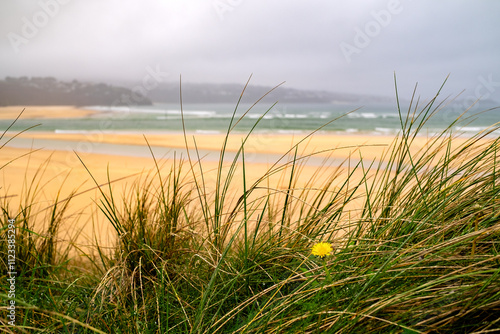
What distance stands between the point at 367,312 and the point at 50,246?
1493mm

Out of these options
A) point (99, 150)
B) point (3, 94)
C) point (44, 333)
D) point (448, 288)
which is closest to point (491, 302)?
point (448, 288)

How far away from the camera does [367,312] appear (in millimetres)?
927

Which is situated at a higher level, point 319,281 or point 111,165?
point 319,281

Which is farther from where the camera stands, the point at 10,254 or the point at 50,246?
the point at 50,246

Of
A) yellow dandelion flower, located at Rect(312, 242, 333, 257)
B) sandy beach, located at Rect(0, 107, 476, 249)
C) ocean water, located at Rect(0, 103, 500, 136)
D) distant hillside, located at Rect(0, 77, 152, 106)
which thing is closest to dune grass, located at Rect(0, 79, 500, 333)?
yellow dandelion flower, located at Rect(312, 242, 333, 257)

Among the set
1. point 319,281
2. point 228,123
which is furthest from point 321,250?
point 228,123

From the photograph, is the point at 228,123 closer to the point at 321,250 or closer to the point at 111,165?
the point at 111,165

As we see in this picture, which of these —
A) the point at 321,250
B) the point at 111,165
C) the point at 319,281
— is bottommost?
the point at 111,165

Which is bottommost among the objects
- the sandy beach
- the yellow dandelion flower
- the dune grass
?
the sandy beach

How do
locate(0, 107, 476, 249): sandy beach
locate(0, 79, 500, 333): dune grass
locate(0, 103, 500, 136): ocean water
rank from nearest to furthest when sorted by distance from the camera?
1. locate(0, 79, 500, 333): dune grass
2. locate(0, 107, 476, 249): sandy beach
3. locate(0, 103, 500, 136): ocean water

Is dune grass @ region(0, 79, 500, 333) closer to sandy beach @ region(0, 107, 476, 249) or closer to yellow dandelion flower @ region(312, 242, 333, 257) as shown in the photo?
yellow dandelion flower @ region(312, 242, 333, 257)

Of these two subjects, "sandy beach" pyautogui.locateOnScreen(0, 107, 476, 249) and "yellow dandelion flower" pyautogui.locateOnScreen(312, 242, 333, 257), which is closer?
"yellow dandelion flower" pyautogui.locateOnScreen(312, 242, 333, 257)

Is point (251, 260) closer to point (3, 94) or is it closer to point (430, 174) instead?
point (430, 174)

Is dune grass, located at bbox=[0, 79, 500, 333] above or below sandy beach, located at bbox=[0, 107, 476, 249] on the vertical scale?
above
